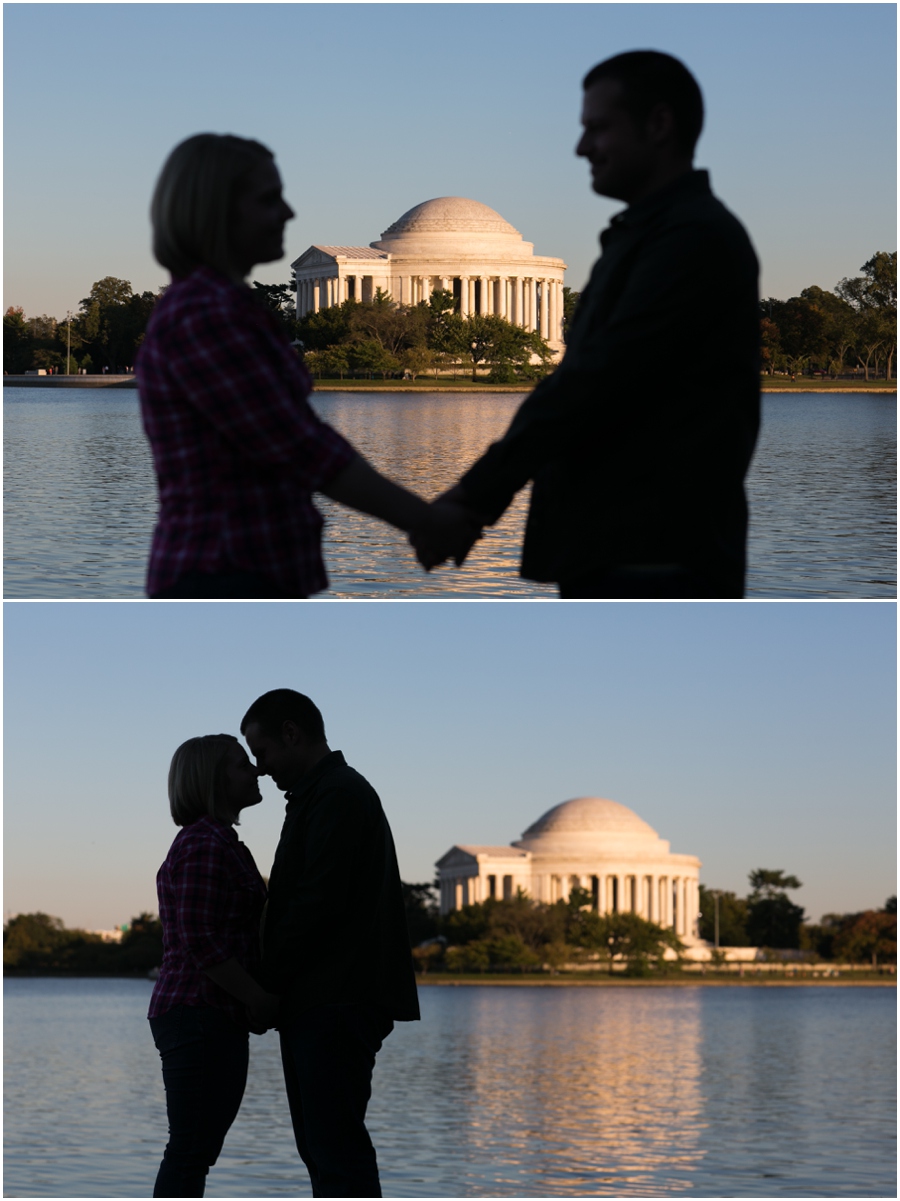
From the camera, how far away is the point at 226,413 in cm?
374

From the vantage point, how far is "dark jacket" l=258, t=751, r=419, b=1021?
476 cm

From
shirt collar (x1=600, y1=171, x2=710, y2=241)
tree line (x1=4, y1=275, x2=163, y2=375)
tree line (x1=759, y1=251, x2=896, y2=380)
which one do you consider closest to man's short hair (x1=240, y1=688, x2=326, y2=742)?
shirt collar (x1=600, y1=171, x2=710, y2=241)

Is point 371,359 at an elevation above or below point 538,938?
above

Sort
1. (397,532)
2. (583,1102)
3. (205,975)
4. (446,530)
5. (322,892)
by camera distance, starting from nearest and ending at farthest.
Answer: (446,530) < (322,892) < (205,975) < (583,1102) < (397,532)

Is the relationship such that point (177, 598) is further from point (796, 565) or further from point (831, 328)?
point (831, 328)

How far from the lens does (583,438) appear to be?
383 cm

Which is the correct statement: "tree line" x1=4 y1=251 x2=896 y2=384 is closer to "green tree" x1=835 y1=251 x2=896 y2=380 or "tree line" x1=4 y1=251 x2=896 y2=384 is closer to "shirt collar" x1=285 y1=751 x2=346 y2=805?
"green tree" x1=835 y1=251 x2=896 y2=380

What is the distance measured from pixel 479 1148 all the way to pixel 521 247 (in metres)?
120

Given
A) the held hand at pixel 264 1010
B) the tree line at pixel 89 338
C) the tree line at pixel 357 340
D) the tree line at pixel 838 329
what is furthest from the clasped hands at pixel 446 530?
the tree line at pixel 838 329

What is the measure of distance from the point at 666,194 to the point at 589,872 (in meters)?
104

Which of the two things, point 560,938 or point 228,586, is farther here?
point 560,938

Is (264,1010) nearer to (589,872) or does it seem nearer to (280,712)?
(280,712)

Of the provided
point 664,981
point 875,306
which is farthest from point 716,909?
point 875,306

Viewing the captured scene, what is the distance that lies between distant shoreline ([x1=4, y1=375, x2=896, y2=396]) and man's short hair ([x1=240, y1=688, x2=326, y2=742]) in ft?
242
